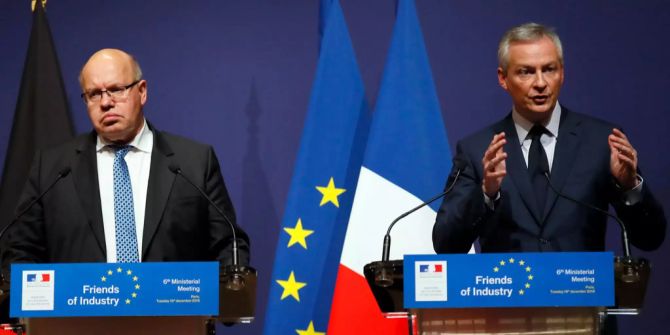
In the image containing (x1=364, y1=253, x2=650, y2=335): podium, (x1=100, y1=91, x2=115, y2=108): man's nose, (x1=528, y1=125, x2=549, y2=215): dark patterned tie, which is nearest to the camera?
(x1=364, y1=253, x2=650, y2=335): podium

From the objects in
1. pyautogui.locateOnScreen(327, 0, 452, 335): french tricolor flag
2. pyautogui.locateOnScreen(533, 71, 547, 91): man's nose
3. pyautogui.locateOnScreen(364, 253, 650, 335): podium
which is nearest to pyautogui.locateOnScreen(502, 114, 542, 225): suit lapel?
pyautogui.locateOnScreen(533, 71, 547, 91): man's nose

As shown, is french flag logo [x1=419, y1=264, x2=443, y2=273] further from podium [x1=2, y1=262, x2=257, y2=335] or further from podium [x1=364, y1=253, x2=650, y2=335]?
podium [x1=2, y1=262, x2=257, y2=335]

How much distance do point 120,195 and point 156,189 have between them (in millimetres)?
114

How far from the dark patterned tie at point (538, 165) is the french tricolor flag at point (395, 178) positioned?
0.80 m

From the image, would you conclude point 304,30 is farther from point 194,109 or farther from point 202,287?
point 202,287

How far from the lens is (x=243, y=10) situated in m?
4.68

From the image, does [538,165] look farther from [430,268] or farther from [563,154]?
[430,268]

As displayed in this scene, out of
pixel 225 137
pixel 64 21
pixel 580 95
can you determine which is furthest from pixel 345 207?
pixel 64 21

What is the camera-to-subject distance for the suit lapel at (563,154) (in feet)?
9.42

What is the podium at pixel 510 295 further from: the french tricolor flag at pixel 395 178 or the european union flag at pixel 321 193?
the european union flag at pixel 321 193

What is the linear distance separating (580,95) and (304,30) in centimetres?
129

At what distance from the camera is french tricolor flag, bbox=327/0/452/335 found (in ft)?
12.2

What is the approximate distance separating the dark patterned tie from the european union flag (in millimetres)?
1236

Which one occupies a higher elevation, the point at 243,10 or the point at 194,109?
the point at 243,10
